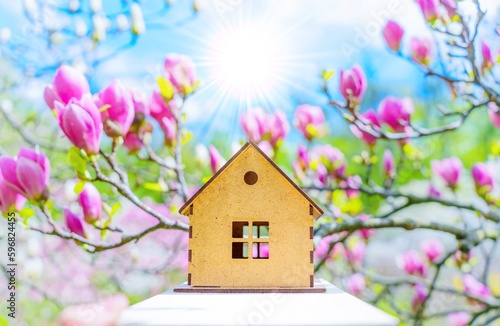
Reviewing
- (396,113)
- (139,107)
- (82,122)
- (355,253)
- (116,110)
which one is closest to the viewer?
(82,122)

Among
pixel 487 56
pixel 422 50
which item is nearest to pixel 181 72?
pixel 422 50

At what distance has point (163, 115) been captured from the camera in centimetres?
160

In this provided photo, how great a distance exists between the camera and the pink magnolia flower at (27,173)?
4.09 ft

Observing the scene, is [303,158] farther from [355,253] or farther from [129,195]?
[129,195]

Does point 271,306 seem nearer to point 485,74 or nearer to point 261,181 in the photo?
point 261,181

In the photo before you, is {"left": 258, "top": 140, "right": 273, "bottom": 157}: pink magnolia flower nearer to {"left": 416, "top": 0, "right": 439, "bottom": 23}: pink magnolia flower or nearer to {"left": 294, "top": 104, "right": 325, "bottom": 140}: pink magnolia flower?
{"left": 294, "top": 104, "right": 325, "bottom": 140}: pink magnolia flower

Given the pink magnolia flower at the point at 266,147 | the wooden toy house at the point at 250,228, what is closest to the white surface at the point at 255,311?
the wooden toy house at the point at 250,228

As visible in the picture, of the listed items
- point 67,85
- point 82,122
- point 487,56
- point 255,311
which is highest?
point 487,56

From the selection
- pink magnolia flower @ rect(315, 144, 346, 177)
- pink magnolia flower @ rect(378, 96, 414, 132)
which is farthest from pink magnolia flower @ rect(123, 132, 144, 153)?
pink magnolia flower @ rect(378, 96, 414, 132)

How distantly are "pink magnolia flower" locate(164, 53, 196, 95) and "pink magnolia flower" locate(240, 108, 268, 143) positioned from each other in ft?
0.97

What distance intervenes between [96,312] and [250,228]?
0.82 m

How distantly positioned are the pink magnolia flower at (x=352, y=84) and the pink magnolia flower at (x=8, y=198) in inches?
34.6

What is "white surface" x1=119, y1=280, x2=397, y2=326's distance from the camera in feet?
2.84

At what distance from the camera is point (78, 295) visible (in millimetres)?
2396
